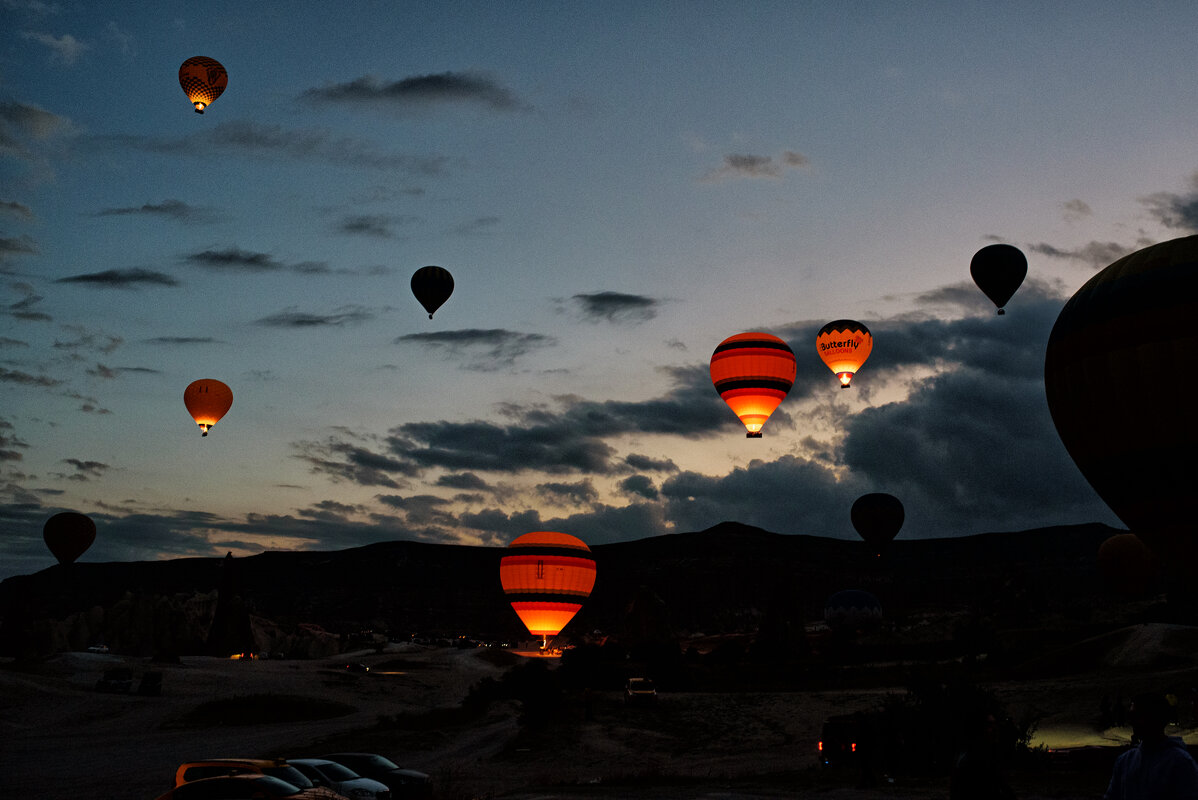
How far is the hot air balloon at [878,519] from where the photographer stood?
7725 centimetres

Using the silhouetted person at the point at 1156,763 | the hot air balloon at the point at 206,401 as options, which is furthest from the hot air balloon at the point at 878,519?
the silhouetted person at the point at 1156,763

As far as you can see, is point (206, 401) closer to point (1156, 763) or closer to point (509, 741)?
point (509, 741)

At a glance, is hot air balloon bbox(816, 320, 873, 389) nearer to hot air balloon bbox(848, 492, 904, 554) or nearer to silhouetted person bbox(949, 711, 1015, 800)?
hot air balloon bbox(848, 492, 904, 554)

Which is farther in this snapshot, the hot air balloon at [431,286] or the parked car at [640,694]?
the hot air balloon at [431,286]

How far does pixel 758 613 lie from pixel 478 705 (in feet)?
471

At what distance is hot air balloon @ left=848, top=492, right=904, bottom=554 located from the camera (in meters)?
77.2

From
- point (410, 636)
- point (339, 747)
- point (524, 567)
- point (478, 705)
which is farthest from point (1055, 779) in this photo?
point (410, 636)

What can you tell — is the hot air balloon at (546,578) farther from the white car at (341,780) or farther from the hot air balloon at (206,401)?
the white car at (341,780)

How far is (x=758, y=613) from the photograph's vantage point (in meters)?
189

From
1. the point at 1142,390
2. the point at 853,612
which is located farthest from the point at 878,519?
the point at 1142,390

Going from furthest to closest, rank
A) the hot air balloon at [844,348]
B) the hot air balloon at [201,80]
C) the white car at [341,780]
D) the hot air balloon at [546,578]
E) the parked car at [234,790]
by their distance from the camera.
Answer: the hot air balloon at [546,578]
the hot air balloon at [844,348]
the hot air balloon at [201,80]
the white car at [341,780]
the parked car at [234,790]

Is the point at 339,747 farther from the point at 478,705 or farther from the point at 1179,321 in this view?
the point at 1179,321

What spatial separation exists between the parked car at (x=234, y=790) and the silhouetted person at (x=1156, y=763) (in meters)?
10.5

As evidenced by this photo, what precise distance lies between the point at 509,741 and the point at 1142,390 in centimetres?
2416
